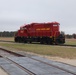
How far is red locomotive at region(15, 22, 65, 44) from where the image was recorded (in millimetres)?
49469

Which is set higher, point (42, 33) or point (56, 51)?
point (42, 33)

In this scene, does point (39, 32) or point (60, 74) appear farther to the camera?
point (39, 32)

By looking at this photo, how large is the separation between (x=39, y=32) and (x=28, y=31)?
394 centimetres

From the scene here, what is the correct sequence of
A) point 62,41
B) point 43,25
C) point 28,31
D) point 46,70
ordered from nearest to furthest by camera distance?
1. point 46,70
2. point 62,41
3. point 43,25
4. point 28,31

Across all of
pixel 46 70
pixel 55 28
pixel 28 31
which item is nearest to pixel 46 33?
pixel 55 28

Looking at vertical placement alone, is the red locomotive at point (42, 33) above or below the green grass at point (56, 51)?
above

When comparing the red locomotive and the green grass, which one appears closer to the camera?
the green grass

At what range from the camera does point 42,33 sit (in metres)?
52.2

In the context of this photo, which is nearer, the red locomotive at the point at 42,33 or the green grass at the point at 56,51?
the green grass at the point at 56,51

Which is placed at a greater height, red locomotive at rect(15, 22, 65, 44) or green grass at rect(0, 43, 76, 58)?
red locomotive at rect(15, 22, 65, 44)

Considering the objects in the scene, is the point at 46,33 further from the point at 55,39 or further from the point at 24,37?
the point at 24,37

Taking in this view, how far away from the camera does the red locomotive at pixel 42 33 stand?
162ft

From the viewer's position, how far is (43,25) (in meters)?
52.8

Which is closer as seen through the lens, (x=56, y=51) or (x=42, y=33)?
(x=56, y=51)
